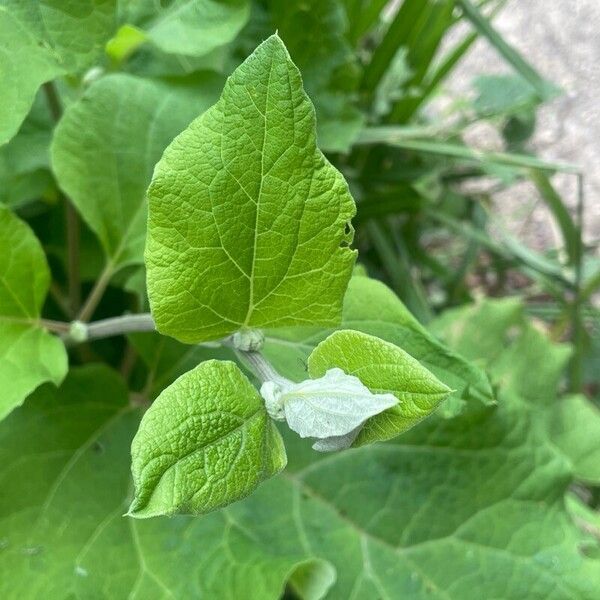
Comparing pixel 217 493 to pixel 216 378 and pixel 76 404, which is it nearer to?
pixel 216 378

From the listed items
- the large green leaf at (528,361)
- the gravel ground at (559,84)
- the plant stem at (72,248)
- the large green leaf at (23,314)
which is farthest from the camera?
the gravel ground at (559,84)

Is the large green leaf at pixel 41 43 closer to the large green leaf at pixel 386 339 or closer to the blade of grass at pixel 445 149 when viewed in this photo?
the large green leaf at pixel 386 339

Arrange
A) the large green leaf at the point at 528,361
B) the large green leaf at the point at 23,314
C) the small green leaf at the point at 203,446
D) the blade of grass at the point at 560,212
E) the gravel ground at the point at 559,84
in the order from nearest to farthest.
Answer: the small green leaf at the point at 203,446 → the large green leaf at the point at 23,314 → the large green leaf at the point at 528,361 → the blade of grass at the point at 560,212 → the gravel ground at the point at 559,84

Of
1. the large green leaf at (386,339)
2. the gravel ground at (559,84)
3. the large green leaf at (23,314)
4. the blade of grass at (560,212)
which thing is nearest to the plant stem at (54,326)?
the large green leaf at (23,314)

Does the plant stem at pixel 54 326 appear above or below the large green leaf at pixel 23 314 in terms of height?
Answer: below

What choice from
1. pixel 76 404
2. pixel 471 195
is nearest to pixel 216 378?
pixel 76 404
